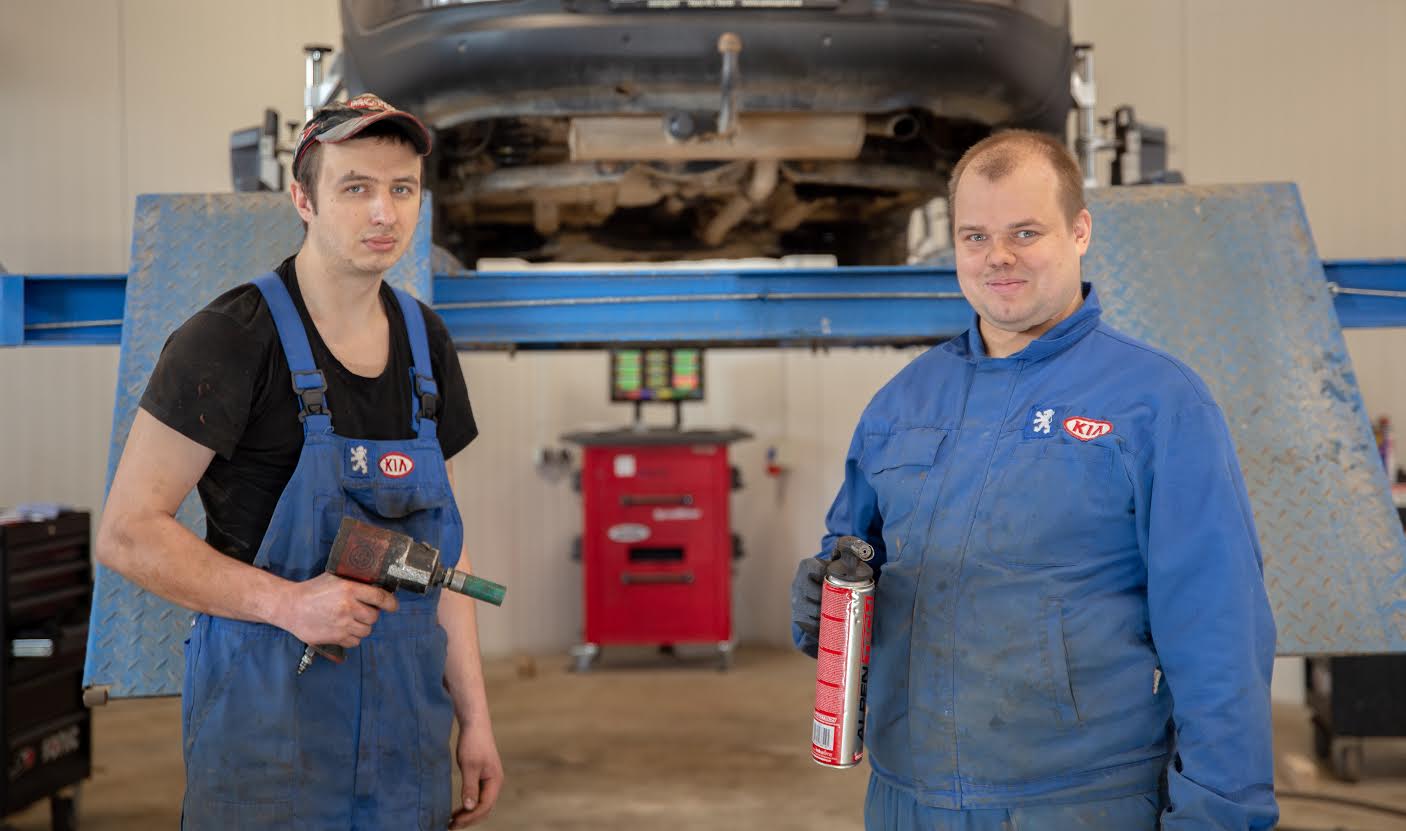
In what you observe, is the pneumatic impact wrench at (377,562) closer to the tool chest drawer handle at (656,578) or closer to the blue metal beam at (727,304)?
the blue metal beam at (727,304)

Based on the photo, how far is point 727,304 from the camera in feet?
7.73

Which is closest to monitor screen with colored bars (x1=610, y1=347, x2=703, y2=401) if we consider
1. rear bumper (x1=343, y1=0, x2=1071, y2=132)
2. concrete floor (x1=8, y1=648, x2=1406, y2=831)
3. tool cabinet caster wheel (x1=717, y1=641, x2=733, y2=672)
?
tool cabinet caster wheel (x1=717, y1=641, x2=733, y2=672)

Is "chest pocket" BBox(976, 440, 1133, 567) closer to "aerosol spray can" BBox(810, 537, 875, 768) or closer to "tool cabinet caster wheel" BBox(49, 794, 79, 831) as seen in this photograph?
"aerosol spray can" BBox(810, 537, 875, 768)

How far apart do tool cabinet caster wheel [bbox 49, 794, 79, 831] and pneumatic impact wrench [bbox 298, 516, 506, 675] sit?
2448 mm

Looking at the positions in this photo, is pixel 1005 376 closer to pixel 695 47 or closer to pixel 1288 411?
pixel 1288 411

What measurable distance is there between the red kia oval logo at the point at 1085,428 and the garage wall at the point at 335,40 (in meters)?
4.05

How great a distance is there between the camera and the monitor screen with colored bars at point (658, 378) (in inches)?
218

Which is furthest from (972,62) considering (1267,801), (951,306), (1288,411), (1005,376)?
(1267,801)

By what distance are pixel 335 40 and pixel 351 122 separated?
4.58 m

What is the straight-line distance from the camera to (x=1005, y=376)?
1338 millimetres

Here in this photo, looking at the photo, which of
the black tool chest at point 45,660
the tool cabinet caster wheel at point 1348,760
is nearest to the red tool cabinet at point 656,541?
the black tool chest at point 45,660

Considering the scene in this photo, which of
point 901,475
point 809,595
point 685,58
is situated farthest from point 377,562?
point 685,58

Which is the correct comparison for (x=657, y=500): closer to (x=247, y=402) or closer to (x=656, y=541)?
(x=656, y=541)

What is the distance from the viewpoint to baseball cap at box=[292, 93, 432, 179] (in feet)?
4.67
